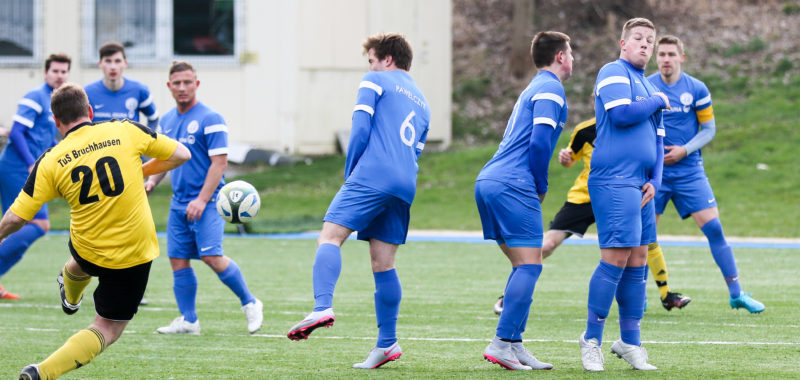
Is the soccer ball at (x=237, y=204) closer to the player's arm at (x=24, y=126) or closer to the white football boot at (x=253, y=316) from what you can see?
the white football boot at (x=253, y=316)

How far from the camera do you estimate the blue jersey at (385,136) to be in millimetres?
6340

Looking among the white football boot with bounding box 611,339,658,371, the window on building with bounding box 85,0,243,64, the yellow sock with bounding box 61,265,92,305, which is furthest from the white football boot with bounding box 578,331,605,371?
the window on building with bounding box 85,0,243,64

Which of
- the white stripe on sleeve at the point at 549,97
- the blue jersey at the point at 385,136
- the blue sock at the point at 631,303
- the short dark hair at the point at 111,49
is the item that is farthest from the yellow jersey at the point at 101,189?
the short dark hair at the point at 111,49

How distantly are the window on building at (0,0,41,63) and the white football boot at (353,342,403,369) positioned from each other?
20.1 m

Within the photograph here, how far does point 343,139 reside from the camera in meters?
24.9

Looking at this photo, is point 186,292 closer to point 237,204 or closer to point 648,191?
point 237,204

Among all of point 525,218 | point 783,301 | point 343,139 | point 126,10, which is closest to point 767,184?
point 343,139

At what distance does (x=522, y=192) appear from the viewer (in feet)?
20.8

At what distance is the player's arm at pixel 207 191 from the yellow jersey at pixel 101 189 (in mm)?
2134

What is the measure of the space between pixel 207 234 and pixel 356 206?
221 cm

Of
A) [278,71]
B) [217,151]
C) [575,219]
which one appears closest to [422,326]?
[575,219]

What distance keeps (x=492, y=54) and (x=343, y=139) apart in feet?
29.6

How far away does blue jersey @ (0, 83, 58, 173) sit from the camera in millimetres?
10320

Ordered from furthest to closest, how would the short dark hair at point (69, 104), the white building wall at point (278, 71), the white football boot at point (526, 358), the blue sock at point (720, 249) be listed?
1. the white building wall at point (278, 71)
2. the blue sock at point (720, 249)
3. the white football boot at point (526, 358)
4. the short dark hair at point (69, 104)
